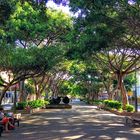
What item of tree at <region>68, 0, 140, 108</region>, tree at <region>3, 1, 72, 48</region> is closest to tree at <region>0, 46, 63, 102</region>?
tree at <region>3, 1, 72, 48</region>

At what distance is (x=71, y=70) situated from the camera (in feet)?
213

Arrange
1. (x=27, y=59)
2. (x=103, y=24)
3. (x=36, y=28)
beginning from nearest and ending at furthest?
(x=103, y=24) → (x=27, y=59) → (x=36, y=28)

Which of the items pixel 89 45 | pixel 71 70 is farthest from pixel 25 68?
pixel 71 70

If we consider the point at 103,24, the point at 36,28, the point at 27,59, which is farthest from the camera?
the point at 36,28

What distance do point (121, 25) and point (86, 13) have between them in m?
2.51

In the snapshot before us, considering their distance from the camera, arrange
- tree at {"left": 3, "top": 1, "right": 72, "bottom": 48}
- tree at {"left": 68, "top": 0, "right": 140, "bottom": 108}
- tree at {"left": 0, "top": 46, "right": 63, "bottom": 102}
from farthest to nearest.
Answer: tree at {"left": 3, "top": 1, "right": 72, "bottom": 48}, tree at {"left": 0, "top": 46, "right": 63, "bottom": 102}, tree at {"left": 68, "top": 0, "right": 140, "bottom": 108}

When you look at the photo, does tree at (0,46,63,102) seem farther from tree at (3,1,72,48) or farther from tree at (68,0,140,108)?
tree at (68,0,140,108)

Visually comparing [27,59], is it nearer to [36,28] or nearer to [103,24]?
[36,28]

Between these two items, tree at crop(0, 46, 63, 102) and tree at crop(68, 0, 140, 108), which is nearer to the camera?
tree at crop(68, 0, 140, 108)

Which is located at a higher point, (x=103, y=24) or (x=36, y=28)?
(x=36, y=28)

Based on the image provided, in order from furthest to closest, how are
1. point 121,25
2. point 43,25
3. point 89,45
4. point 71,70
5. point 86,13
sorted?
point 71,70 → point 43,25 → point 89,45 → point 121,25 → point 86,13

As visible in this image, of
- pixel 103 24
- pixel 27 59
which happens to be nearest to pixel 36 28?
pixel 27 59

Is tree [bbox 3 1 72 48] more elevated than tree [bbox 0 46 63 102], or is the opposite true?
tree [bbox 3 1 72 48]

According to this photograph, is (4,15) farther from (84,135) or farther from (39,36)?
(39,36)
